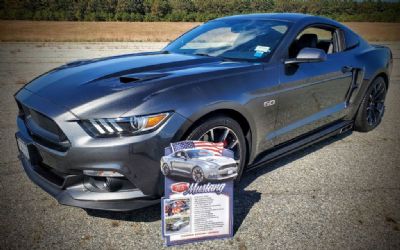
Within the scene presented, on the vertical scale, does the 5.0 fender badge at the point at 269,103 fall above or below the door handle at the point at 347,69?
below

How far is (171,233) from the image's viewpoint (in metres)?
2.38

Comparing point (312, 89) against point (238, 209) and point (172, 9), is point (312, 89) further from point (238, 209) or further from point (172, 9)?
point (172, 9)

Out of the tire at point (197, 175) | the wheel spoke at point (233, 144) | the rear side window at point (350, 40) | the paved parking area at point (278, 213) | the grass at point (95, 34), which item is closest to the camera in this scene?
the tire at point (197, 175)

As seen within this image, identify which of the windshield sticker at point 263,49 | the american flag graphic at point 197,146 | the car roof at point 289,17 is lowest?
the american flag graphic at point 197,146

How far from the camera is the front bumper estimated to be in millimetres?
2330

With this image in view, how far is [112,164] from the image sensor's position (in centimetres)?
234

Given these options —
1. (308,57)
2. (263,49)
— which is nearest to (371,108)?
(308,57)

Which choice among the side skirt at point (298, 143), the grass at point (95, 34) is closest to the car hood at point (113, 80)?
the side skirt at point (298, 143)

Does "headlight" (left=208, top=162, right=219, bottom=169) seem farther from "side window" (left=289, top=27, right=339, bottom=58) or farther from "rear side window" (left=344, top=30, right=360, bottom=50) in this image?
"rear side window" (left=344, top=30, right=360, bottom=50)

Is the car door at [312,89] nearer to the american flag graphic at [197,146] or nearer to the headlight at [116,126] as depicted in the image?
the american flag graphic at [197,146]

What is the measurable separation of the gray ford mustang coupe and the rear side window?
0.06ft

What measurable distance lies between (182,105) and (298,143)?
1.64 metres

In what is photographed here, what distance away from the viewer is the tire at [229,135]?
2.64 m

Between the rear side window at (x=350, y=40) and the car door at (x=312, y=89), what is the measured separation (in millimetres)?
117
